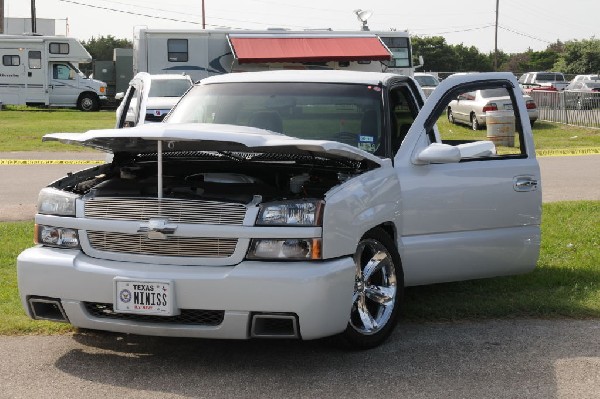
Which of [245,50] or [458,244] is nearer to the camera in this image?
[458,244]

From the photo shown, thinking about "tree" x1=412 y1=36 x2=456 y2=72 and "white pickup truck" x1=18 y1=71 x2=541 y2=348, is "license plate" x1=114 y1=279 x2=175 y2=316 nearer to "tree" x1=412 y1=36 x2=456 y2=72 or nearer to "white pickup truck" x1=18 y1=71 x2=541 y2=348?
"white pickup truck" x1=18 y1=71 x2=541 y2=348

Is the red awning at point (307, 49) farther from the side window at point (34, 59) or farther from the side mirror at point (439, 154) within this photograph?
the side mirror at point (439, 154)

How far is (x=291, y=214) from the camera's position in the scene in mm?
5664

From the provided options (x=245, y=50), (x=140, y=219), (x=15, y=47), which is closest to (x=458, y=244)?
A: (x=140, y=219)

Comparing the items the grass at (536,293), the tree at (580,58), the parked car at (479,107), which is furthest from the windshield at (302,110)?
the tree at (580,58)

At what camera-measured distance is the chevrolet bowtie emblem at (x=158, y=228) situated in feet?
18.7

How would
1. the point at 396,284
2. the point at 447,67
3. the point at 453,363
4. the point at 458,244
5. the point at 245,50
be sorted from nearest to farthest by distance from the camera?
the point at 453,363 → the point at 396,284 → the point at 458,244 → the point at 245,50 → the point at 447,67

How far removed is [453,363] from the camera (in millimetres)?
5910

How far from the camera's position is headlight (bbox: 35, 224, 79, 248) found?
5.97 meters

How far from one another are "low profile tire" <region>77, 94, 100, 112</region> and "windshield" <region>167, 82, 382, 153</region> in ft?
124

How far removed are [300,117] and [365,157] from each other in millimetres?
1136

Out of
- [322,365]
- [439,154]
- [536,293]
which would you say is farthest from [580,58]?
[322,365]

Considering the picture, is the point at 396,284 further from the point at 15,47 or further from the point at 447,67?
the point at 447,67

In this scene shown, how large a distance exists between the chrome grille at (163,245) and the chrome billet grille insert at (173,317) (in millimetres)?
306
